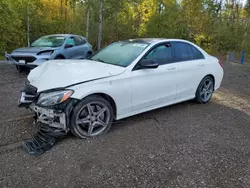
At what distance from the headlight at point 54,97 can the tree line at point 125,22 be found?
383 inches

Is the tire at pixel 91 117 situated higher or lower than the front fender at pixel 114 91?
lower

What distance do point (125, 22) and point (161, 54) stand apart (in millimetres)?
13184

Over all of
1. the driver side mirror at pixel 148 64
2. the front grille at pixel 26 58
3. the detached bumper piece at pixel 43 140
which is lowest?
the detached bumper piece at pixel 43 140

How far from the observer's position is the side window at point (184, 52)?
14.3 feet

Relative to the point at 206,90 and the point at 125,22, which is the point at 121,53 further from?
the point at 125,22

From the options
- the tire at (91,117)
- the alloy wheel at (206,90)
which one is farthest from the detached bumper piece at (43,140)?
the alloy wheel at (206,90)

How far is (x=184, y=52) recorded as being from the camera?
14.9 feet

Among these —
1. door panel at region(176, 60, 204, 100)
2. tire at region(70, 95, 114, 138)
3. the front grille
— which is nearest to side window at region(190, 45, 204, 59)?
door panel at region(176, 60, 204, 100)

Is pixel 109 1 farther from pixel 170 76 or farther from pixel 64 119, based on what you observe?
pixel 64 119

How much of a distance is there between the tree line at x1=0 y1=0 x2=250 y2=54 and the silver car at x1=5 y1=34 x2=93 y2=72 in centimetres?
446

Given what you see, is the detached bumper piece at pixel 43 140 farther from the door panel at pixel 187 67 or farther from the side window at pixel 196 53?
the side window at pixel 196 53

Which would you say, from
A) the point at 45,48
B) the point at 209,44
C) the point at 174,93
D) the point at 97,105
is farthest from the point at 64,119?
the point at 209,44

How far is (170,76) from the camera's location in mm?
4109

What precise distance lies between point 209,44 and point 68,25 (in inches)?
423
